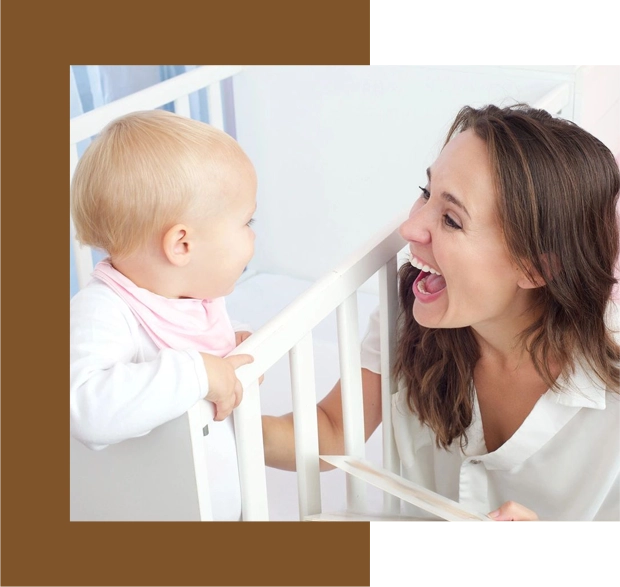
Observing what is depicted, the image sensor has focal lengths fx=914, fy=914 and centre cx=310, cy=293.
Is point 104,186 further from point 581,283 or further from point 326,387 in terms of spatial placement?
point 326,387

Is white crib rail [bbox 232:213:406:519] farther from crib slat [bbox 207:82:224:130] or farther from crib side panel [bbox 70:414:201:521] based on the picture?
crib slat [bbox 207:82:224:130]

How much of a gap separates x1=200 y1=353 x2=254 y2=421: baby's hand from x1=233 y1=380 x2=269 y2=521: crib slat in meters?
0.03

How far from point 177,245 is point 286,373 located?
45.4 inches

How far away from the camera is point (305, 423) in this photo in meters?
1.03

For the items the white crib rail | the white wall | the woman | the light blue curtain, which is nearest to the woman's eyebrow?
the woman

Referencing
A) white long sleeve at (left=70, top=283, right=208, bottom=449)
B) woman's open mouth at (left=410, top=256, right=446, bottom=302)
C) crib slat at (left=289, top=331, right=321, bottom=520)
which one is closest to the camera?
white long sleeve at (left=70, top=283, right=208, bottom=449)

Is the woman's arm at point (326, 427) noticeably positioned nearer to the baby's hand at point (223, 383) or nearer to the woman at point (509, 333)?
the woman at point (509, 333)

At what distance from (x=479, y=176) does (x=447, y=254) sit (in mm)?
94

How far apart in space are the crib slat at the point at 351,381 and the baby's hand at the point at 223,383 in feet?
0.81

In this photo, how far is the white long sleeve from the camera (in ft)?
2.50

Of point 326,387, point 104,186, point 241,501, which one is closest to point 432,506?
point 241,501

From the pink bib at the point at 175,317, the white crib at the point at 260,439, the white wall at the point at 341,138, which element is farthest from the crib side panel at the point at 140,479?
the white wall at the point at 341,138

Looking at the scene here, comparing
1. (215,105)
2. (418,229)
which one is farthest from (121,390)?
(215,105)

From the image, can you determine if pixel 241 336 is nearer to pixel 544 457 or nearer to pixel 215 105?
pixel 544 457
